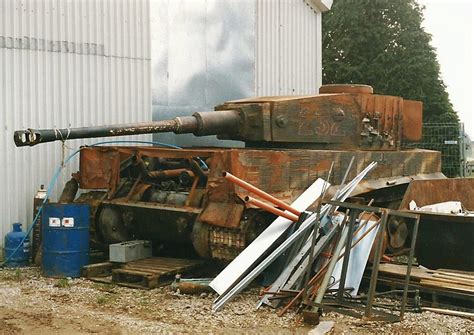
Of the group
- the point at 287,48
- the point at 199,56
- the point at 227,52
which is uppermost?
the point at 287,48

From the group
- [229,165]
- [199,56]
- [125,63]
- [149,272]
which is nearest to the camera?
[229,165]

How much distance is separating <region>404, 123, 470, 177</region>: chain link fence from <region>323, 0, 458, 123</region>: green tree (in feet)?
13.6

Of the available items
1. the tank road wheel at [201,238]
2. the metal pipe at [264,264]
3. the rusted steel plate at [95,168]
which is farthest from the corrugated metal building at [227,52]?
the metal pipe at [264,264]

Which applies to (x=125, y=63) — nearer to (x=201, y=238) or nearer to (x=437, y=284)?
(x=201, y=238)

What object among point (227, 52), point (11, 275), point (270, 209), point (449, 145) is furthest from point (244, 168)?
point (449, 145)

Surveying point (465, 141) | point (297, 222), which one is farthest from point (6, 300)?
point (465, 141)

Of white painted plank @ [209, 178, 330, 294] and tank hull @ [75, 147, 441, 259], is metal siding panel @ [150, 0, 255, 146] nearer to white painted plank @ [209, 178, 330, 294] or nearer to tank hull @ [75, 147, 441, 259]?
tank hull @ [75, 147, 441, 259]

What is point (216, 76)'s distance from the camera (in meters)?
13.7

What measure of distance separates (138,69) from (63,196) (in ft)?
10.1

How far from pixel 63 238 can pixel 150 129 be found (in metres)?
1.75

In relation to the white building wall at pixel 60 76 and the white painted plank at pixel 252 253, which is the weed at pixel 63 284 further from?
the white building wall at pixel 60 76

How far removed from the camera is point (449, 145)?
857 inches

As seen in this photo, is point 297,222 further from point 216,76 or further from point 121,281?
point 216,76

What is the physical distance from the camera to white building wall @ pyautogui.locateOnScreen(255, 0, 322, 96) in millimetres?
14742
